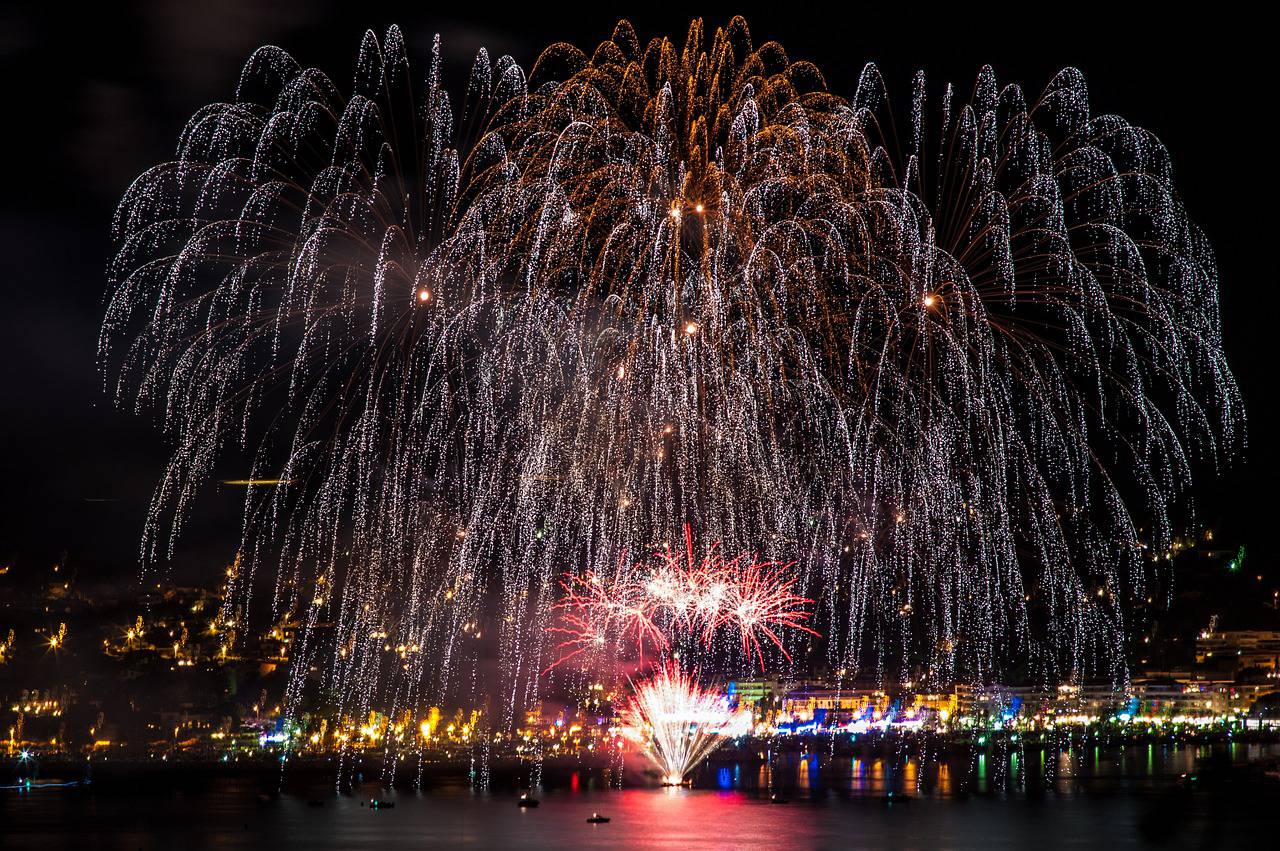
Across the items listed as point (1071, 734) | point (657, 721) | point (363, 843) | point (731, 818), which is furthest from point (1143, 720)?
point (363, 843)

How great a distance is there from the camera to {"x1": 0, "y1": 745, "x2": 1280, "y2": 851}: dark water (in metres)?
56.5

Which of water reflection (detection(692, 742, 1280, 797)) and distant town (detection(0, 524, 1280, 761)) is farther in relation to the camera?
distant town (detection(0, 524, 1280, 761))

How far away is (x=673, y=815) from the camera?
66.5 meters

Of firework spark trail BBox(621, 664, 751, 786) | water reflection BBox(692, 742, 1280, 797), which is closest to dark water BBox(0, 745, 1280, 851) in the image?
water reflection BBox(692, 742, 1280, 797)

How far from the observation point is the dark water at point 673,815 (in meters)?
56.5

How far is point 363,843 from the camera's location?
2231 inches

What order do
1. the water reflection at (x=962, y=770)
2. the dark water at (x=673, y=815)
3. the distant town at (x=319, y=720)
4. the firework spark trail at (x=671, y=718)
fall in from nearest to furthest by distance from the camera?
the dark water at (x=673, y=815)
the firework spark trail at (x=671, y=718)
the water reflection at (x=962, y=770)
the distant town at (x=319, y=720)

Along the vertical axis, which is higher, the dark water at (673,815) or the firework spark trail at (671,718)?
the firework spark trail at (671,718)

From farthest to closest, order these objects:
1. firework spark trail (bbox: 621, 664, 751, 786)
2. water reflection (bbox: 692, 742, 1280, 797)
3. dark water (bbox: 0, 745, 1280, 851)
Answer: water reflection (bbox: 692, 742, 1280, 797)
firework spark trail (bbox: 621, 664, 751, 786)
dark water (bbox: 0, 745, 1280, 851)

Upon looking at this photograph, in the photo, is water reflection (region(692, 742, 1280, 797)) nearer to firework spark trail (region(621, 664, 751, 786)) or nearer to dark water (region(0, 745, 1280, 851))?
dark water (region(0, 745, 1280, 851))

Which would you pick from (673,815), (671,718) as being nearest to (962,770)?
(671,718)

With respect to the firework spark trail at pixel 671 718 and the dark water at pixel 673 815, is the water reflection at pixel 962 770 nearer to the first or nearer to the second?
the dark water at pixel 673 815

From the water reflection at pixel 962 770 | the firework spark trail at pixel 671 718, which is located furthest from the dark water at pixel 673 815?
the firework spark trail at pixel 671 718

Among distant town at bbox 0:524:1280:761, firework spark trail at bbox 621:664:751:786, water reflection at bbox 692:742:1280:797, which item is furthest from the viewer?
distant town at bbox 0:524:1280:761
